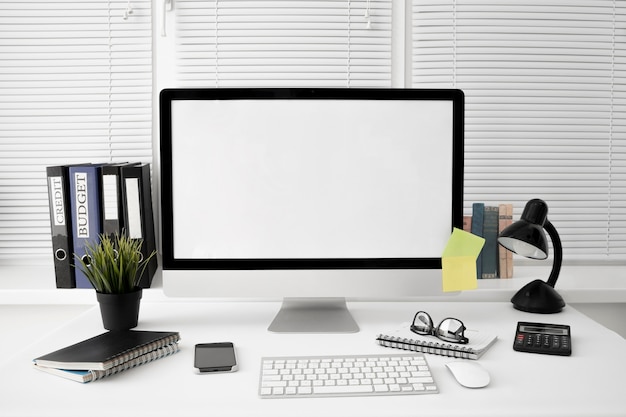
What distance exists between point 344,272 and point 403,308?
304mm

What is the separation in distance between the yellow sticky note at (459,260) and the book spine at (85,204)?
98 cm

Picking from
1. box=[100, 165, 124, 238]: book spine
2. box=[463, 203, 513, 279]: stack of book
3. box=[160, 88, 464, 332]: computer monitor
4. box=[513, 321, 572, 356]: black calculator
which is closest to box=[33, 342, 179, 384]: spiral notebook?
box=[160, 88, 464, 332]: computer monitor

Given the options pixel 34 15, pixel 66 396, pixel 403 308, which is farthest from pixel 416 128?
pixel 34 15

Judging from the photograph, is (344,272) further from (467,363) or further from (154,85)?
(154,85)

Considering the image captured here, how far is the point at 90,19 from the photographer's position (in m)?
1.87

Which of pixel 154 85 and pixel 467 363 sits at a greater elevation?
pixel 154 85

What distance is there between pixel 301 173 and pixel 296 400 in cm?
56

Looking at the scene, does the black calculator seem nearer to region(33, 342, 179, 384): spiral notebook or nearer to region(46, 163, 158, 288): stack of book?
region(33, 342, 179, 384): spiral notebook

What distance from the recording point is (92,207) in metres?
1.67

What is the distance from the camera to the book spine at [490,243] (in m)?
1.77

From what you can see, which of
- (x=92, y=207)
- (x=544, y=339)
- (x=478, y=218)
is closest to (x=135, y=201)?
(x=92, y=207)

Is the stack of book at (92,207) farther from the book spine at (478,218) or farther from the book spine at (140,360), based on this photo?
the book spine at (478,218)

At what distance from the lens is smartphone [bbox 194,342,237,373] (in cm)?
112

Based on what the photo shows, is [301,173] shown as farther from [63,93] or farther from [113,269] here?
[63,93]
